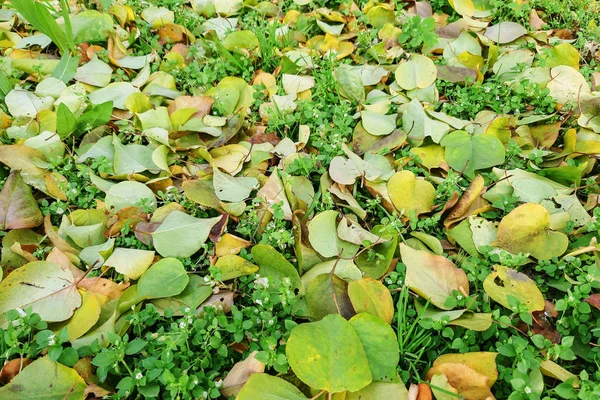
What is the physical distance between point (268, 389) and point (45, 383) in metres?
0.47

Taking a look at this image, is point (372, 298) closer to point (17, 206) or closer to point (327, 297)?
point (327, 297)

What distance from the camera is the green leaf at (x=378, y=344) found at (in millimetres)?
1057

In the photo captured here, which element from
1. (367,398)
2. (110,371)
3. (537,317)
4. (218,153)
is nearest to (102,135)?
(218,153)

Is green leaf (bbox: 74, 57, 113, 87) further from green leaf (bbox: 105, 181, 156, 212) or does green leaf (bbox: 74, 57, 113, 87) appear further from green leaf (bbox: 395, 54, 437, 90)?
green leaf (bbox: 395, 54, 437, 90)

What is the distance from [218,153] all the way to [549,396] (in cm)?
113

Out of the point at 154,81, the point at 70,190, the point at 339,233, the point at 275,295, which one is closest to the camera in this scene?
the point at 275,295

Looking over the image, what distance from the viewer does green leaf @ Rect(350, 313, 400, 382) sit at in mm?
1057

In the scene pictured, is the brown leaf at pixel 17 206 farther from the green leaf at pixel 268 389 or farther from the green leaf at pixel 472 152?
the green leaf at pixel 472 152

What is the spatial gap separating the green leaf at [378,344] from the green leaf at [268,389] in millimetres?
169

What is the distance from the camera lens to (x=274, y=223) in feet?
4.52

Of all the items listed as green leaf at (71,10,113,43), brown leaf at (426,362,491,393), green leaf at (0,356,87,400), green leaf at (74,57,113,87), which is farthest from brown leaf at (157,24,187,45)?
brown leaf at (426,362,491,393)

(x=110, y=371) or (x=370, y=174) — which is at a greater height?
(x=370, y=174)

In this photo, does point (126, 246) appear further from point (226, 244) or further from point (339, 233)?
point (339, 233)

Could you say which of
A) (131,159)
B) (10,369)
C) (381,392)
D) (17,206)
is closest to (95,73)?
(131,159)
